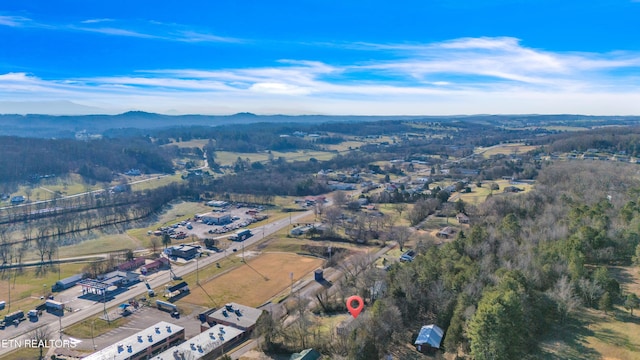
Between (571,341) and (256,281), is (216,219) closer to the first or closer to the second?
(256,281)

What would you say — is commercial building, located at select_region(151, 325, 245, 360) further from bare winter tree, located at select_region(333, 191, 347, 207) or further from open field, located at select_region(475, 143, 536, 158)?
open field, located at select_region(475, 143, 536, 158)

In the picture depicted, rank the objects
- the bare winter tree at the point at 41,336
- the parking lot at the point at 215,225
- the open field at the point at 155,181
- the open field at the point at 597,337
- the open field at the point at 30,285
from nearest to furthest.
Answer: the open field at the point at 597,337 → the bare winter tree at the point at 41,336 → the open field at the point at 30,285 → the parking lot at the point at 215,225 → the open field at the point at 155,181

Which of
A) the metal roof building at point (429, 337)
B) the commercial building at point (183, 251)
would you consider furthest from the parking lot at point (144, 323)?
the metal roof building at point (429, 337)

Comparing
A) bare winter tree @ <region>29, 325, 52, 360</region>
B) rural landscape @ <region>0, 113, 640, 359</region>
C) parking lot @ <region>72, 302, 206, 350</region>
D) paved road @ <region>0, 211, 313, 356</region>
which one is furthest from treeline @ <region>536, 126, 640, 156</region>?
→ bare winter tree @ <region>29, 325, 52, 360</region>

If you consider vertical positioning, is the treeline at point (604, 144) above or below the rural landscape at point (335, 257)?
above

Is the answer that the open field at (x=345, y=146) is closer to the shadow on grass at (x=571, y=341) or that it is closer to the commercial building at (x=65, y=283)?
the commercial building at (x=65, y=283)

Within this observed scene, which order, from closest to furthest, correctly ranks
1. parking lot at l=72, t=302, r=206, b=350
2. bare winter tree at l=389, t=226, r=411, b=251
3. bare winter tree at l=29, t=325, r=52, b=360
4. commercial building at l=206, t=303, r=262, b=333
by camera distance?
bare winter tree at l=29, t=325, r=52, b=360 → parking lot at l=72, t=302, r=206, b=350 → commercial building at l=206, t=303, r=262, b=333 → bare winter tree at l=389, t=226, r=411, b=251

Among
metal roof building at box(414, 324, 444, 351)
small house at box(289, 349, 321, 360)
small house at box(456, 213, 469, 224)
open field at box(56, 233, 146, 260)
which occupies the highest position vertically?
metal roof building at box(414, 324, 444, 351)
